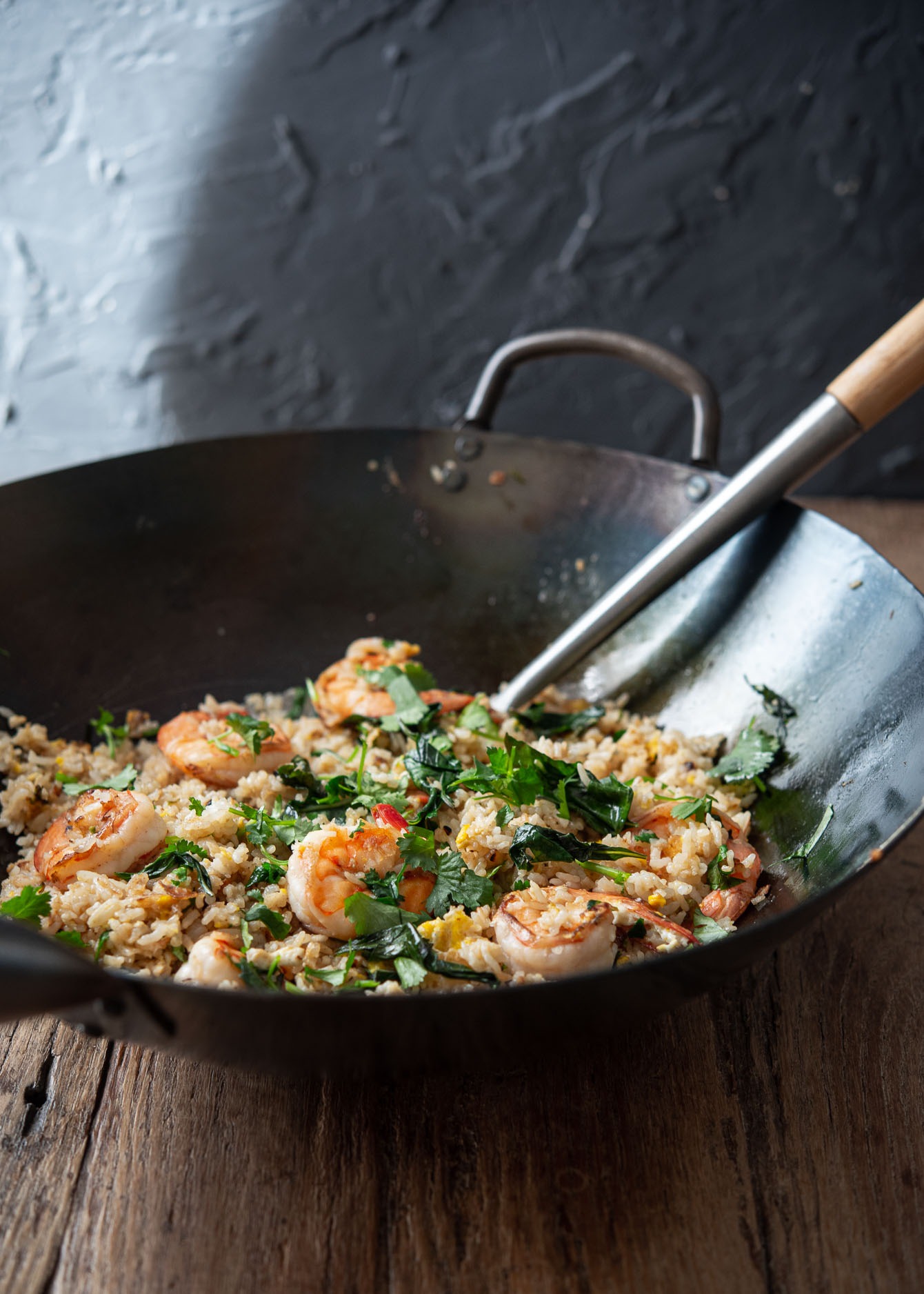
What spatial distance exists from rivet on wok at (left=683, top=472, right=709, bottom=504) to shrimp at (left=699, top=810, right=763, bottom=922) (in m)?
0.69

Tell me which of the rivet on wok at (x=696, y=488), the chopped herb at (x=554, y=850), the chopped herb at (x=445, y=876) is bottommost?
the chopped herb at (x=445, y=876)

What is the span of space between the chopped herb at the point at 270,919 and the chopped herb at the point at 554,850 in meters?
0.34

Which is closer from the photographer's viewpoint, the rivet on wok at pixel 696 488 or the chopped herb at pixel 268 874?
the chopped herb at pixel 268 874

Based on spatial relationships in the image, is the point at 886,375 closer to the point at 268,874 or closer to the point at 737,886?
the point at 737,886

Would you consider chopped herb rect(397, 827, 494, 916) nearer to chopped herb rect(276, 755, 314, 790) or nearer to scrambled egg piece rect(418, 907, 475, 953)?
scrambled egg piece rect(418, 907, 475, 953)

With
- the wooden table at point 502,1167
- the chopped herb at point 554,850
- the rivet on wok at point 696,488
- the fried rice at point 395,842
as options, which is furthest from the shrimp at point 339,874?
the rivet on wok at point 696,488

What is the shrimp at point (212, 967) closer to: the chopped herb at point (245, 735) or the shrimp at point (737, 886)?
the chopped herb at point (245, 735)

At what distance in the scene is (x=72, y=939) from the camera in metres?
1.34

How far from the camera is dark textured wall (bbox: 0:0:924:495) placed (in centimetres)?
283

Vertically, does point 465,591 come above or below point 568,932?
below

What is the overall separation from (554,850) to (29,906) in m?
0.74

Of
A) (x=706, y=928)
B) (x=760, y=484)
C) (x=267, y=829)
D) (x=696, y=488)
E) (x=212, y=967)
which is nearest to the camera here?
(x=212, y=967)

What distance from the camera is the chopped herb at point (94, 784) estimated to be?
1664 millimetres

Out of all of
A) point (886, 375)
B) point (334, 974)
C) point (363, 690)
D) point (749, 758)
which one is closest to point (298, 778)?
point (363, 690)
